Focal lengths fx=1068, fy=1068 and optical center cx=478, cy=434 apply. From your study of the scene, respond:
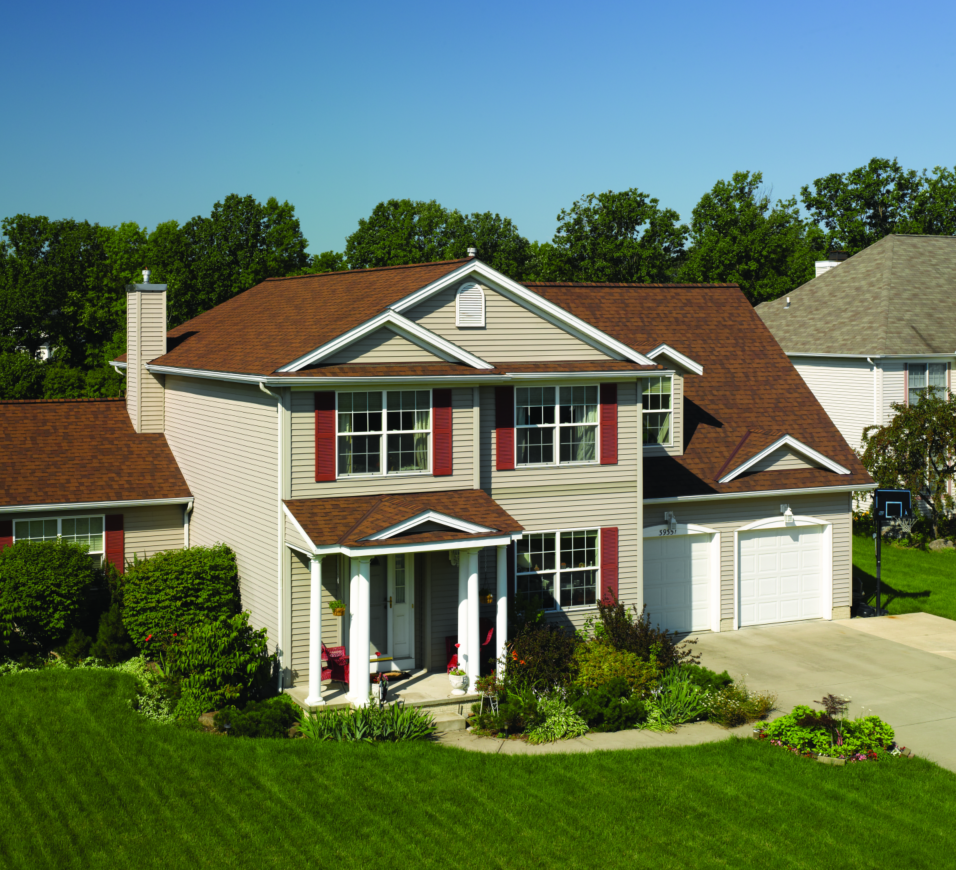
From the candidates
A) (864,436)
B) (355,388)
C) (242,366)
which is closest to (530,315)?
(355,388)

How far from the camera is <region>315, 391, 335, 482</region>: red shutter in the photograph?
17844mm

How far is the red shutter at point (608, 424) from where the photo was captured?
66.8 feet

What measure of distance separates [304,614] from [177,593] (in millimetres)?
2899

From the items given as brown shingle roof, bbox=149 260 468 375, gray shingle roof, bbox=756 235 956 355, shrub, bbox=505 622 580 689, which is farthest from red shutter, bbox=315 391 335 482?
gray shingle roof, bbox=756 235 956 355

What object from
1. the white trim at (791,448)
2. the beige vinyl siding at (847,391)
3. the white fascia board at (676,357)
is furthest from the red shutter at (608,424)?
the beige vinyl siding at (847,391)

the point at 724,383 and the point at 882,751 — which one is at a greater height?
the point at 724,383

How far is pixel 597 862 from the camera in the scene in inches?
466

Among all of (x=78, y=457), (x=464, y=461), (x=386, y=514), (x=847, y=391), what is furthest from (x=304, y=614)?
(x=847, y=391)

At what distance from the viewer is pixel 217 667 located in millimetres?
16641

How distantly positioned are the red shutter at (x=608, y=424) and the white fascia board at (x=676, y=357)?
9.49ft

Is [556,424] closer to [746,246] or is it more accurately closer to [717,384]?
[717,384]

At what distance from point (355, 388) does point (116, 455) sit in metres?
7.18

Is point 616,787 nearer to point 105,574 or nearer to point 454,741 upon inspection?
point 454,741

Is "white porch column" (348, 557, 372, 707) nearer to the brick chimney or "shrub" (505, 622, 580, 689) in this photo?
"shrub" (505, 622, 580, 689)
